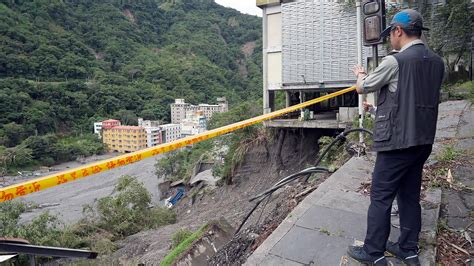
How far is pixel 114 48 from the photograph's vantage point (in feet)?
256

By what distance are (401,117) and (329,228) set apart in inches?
47.8

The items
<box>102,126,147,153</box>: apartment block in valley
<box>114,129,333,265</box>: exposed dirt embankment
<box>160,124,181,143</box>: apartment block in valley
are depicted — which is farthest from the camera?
<box>160,124,181,143</box>: apartment block in valley

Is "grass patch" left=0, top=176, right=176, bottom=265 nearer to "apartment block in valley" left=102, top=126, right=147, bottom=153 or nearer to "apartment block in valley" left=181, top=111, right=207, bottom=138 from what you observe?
"apartment block in valley" left=102, top=126, right=147, bottom=153

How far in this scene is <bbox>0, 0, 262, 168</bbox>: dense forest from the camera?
46594 mm

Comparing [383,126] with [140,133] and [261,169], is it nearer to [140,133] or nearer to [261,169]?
[261,169]

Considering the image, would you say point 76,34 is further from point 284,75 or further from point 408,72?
point 408,72

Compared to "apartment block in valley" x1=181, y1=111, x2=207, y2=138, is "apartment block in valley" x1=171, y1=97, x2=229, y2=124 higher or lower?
higher

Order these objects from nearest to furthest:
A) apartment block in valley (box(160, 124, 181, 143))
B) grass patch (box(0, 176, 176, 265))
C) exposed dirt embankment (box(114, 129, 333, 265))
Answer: exposed dirt embankment (box(114, 129, 333, 265))
grass patch (box(0, 176, 176, 265))
apartment block in valley (box(160, 124, 181, 143))

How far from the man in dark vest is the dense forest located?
38.8 m

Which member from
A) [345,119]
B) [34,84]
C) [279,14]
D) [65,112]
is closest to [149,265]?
[345,119]

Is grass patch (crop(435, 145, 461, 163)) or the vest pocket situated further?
grass patch (crop(435, 145, 461, 163))

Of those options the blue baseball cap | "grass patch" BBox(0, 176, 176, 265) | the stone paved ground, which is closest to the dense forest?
"grass patch" BBox(0, 176, 176, 265)

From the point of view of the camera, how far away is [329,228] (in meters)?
2.83

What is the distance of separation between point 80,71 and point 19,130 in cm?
2564
